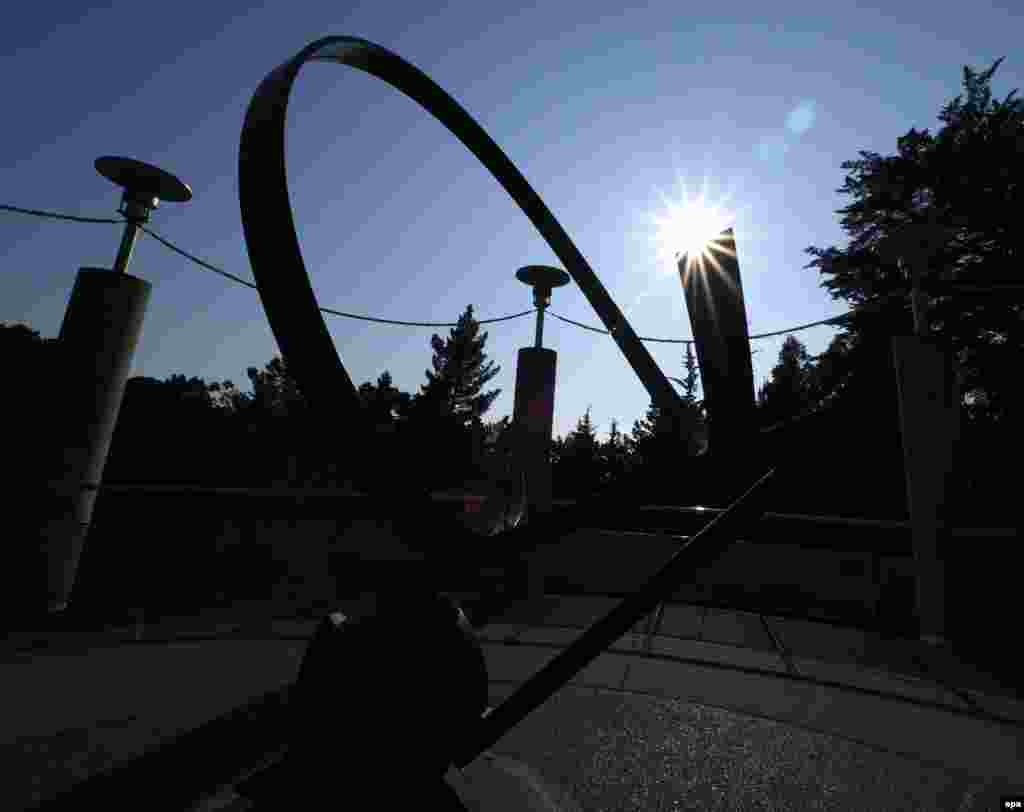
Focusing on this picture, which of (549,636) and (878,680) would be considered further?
(549,636)

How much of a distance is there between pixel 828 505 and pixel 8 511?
12.5 metres

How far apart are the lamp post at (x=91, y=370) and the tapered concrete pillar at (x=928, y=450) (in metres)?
6.90

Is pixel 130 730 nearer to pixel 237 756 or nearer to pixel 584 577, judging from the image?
pixel 237 756

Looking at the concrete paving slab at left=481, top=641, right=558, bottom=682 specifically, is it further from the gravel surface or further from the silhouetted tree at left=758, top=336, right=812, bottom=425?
the silhouetted tree at left=758, top=336, right=812, bottom=425

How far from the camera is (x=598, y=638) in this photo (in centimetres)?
158

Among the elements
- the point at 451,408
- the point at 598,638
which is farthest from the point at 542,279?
the point at 451,408

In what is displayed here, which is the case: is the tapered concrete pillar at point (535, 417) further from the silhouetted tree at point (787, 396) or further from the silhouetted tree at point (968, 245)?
the silhouetted tree at point (787, 396)

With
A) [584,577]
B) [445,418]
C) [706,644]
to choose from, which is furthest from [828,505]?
[445,418]

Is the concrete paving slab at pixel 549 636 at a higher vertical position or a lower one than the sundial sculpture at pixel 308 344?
lower

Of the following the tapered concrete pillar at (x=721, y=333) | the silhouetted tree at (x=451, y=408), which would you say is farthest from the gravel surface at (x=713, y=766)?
the silhouetted tree at (x=451, y=408)

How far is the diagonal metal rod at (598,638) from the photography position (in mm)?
1552

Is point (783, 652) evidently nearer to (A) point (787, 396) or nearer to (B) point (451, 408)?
(A) point (787, 396)

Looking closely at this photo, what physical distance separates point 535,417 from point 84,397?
166 inches

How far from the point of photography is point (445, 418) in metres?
30.4
